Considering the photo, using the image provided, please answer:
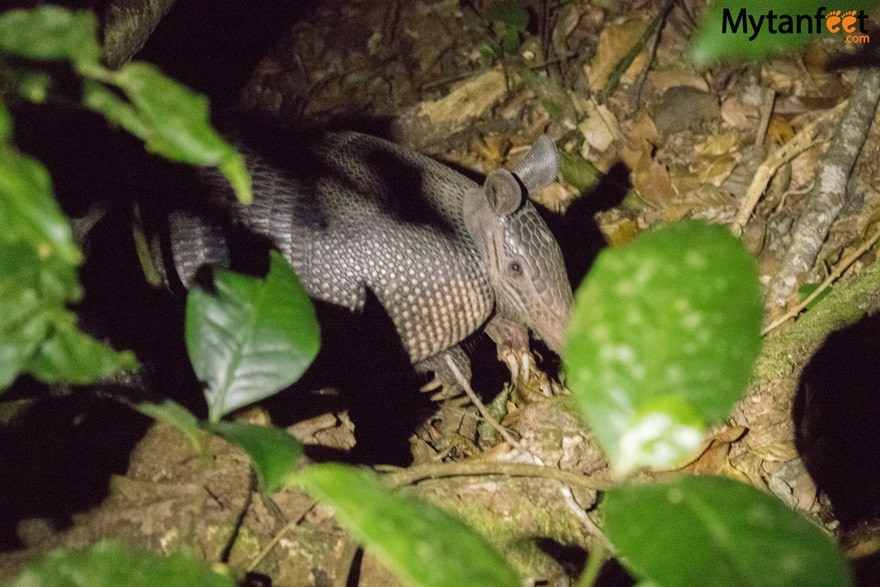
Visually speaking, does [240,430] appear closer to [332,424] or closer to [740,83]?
[332,424]

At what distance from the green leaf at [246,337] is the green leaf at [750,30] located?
88cm

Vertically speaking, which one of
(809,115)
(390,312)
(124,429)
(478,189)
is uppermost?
(809,115)

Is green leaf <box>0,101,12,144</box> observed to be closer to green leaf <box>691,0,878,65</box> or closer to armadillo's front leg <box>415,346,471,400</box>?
green leaf <box>691,0,878,65</box>

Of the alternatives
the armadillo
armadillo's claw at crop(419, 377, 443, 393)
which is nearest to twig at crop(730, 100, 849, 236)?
the armadillo

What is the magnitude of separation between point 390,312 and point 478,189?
87 centimetres

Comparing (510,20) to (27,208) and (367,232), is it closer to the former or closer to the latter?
(367,232)

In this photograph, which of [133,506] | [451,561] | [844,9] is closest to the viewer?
[451,561]

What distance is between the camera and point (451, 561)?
0.80 meters

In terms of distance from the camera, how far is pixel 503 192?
11.7 ft

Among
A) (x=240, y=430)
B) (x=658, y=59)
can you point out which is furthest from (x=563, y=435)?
(x=658, y=59)

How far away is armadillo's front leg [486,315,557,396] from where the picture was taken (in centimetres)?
404

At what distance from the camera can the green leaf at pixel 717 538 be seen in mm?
723

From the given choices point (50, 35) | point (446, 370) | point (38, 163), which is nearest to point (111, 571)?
point (38, 163)

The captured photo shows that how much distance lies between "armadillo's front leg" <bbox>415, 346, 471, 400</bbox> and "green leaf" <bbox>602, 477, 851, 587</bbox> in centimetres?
319
